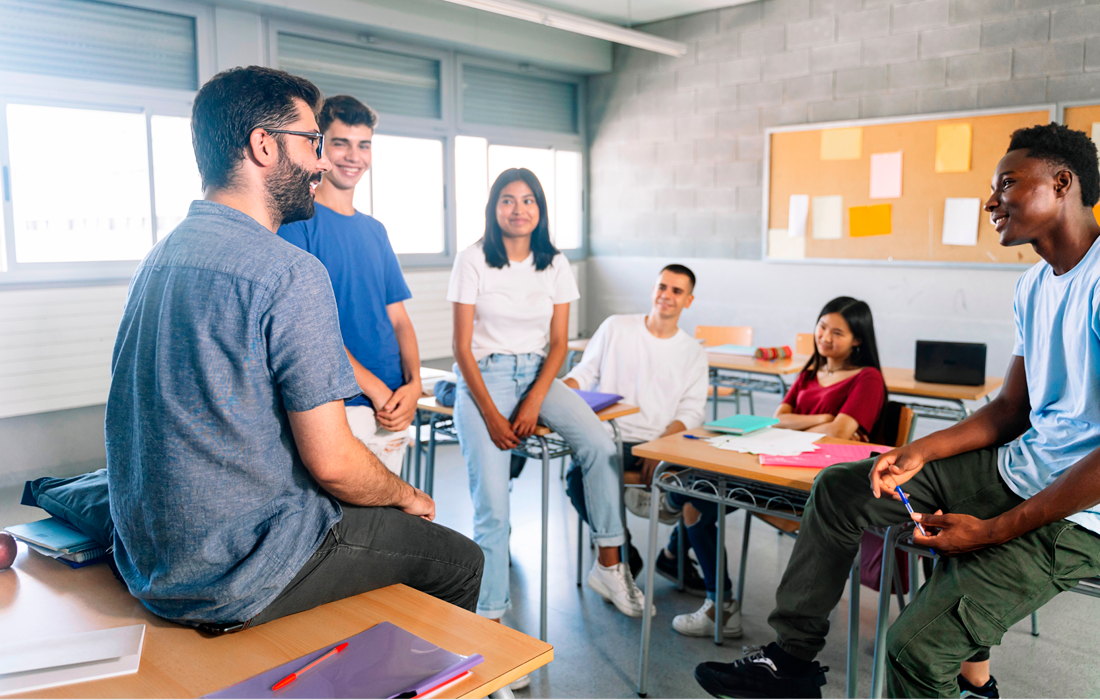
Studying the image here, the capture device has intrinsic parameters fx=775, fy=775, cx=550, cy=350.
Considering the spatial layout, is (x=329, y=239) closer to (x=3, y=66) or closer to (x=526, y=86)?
(x=3, y=66)

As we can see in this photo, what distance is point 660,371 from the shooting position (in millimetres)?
3033

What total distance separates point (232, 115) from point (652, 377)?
2.10 meters

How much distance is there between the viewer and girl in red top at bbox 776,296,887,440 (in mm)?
2482

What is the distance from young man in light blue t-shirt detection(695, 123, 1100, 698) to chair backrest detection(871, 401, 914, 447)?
1.96ft

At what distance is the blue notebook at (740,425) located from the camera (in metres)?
2.28

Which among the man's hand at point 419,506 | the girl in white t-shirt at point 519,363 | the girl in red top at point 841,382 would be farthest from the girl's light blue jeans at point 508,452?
the man's hand at point 419,506

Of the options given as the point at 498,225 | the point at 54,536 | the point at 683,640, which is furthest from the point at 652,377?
the point at 54,536

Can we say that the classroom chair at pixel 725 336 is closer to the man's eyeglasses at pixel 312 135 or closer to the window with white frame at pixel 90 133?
the window with white frame at pixel 90 133

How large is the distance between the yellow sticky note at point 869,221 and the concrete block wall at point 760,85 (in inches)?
24.6

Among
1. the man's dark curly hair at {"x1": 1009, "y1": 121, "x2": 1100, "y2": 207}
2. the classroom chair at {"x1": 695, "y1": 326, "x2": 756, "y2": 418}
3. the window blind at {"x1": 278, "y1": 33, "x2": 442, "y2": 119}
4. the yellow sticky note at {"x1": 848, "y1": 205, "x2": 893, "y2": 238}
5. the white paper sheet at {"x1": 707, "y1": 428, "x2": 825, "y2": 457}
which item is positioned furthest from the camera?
the yellow sticky note at {"x1": 848, "y1": 205, "x2": 893, "y2": 238}

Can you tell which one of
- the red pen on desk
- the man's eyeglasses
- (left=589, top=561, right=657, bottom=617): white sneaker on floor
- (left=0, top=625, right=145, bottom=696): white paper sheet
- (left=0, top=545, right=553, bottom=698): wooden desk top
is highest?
the man's eyeglasses

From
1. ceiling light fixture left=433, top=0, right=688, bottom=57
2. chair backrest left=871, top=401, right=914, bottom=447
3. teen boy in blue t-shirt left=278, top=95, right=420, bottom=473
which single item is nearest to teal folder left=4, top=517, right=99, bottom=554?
teen boy in blue t-shirt left=278, top=95, right=420, bottom=473

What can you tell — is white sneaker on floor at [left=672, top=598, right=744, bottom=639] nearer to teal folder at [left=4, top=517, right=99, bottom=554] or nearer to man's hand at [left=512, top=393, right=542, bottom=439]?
man's hand at [left=512, top=393, right=542, bottom=439]

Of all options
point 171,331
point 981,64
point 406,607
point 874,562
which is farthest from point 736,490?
point 981,64
